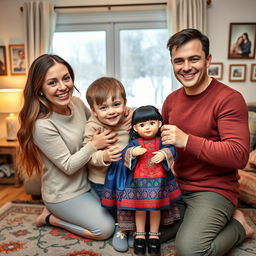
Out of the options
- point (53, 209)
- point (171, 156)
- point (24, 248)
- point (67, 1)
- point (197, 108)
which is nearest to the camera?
point (171, 156)

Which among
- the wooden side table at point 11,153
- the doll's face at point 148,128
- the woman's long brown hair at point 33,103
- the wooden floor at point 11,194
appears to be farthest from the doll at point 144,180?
the wooden side table at point 11,153

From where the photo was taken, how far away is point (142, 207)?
149 centimetres

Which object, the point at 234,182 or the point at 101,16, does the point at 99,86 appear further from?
the point at 101,16

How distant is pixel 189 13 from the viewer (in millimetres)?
3328

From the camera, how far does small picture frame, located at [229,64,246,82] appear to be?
354 cm

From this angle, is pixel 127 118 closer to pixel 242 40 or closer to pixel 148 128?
pixel 148 128

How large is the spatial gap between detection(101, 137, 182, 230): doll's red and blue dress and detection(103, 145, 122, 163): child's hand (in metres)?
0.03

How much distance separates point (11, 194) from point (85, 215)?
54.9 inches

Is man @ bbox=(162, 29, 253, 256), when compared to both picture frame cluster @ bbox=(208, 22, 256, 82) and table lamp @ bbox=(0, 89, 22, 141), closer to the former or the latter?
picture frame cluster @ bbox=(208, 22, 256, 82)

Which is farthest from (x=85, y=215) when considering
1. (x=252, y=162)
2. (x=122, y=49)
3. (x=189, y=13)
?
(x=189, y=13)

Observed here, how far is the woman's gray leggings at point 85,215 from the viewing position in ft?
5.71

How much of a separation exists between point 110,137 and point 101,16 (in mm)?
2485

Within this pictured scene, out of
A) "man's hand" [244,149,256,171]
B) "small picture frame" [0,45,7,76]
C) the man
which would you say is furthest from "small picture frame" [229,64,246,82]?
"small picture frame" [0,45,7,76]

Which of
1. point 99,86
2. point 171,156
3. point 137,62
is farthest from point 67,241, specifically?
point 137,62
